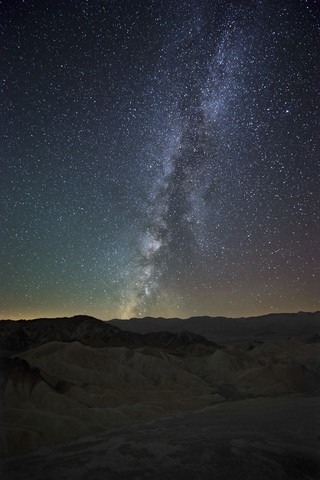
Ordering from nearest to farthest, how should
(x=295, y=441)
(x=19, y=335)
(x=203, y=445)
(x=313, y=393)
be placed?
(x=203, y=445) < (x=295, y=441) < (x=313, y=393) < (x=19, y=335)

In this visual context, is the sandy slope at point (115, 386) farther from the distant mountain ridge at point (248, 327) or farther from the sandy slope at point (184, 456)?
the distant mountain ridge at point (248, 327)

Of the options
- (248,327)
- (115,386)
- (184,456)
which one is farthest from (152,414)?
(248,327)

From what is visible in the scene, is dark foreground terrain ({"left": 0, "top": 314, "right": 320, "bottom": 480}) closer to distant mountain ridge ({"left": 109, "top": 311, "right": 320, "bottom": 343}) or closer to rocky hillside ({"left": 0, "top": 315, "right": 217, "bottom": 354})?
rocky hillside ({"left": 0, "top": 315, "right": 217, "bottom": 354})

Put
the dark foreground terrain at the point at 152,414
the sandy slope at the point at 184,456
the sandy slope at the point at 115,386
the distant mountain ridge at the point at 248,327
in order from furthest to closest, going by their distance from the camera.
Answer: the distant mountain ridge at the point at 248,327 < the sandy slope at the point at 115,386 < the dark foreground terrain at the point at 152,414 < the sandy slope at the point at 184,456

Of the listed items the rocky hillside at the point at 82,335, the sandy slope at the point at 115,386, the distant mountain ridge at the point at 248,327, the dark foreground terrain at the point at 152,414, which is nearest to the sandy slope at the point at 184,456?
the dark foreground terrain at the point at 152,414

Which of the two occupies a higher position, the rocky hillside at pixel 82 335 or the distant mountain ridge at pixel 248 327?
the distant mountain ridge at pixel 248 327

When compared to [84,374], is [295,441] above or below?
below

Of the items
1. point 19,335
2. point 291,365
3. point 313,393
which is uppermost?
point 19,335

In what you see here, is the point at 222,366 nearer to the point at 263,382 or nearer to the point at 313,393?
the point at 263,382

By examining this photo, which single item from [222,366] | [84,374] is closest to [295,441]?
[84,374]
